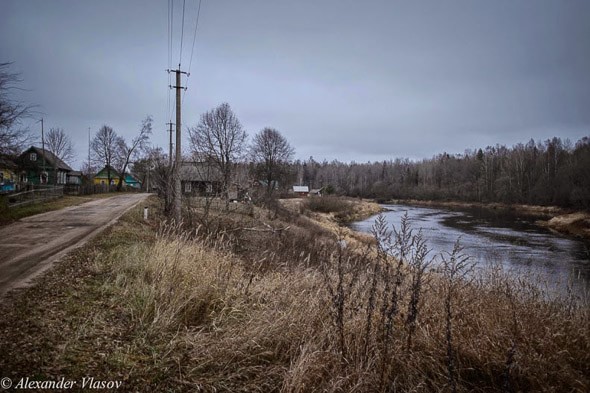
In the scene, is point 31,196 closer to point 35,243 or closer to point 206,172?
point 206,172

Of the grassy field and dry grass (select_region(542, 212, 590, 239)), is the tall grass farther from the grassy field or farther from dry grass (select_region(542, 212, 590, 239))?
dry grass (select_region(542, 212, 590, 239))

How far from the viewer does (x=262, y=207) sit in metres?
32.3

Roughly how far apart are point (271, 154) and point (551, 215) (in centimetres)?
4298

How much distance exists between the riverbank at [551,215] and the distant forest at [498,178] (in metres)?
1.86

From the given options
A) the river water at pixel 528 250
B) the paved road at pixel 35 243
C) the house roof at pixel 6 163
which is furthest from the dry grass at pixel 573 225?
the house roof at pixel 6 163

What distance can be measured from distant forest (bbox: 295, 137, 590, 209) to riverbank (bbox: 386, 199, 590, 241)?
6.10ft

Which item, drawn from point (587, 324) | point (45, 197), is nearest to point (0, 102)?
point (45, 197)

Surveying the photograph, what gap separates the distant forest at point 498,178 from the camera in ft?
174

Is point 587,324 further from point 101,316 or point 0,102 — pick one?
point 0,102

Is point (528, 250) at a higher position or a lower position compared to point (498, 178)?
lower

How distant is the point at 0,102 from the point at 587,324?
71.5 feet

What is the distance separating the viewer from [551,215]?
4712cm

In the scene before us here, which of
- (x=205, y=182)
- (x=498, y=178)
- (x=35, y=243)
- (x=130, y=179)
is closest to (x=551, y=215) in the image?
(x=498, y=178)

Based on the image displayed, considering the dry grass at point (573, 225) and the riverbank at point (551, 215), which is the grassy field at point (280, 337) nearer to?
the riverbank at point (551, 215)
